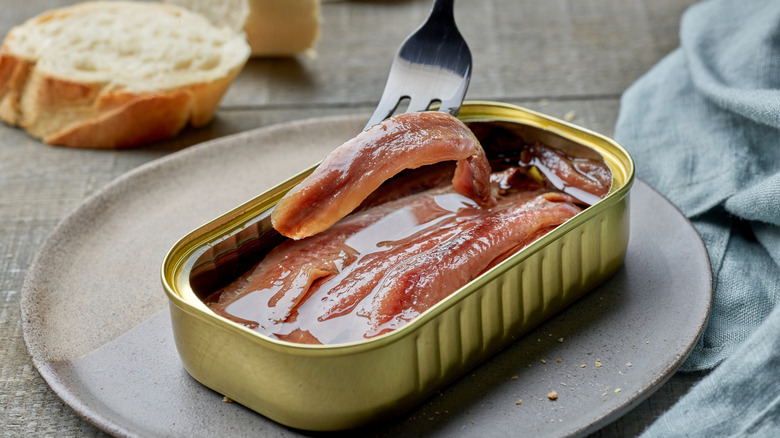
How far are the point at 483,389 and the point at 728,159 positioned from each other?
104 centimetres

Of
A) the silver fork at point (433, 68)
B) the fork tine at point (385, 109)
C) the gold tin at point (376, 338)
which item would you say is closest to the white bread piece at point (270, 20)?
the silver fork at point (433, 68)

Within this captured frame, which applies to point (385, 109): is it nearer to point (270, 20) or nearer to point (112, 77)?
point (112, 77)

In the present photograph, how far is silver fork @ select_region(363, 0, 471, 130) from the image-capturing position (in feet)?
6.57

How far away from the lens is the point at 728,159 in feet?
7.16

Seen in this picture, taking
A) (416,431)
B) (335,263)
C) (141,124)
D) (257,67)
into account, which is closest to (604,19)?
(257,67)

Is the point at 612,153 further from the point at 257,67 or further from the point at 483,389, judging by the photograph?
the point at 257,67

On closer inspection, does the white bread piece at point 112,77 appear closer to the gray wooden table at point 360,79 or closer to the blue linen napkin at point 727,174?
the gray wooden table at point 360,79

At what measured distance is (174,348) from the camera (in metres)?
1.66


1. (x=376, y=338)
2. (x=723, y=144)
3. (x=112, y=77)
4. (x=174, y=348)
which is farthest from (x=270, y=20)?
(x=376, y=338)

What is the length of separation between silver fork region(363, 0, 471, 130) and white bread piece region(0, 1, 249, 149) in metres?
0.81

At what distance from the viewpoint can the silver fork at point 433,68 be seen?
6.57 ft

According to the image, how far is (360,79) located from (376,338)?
189 cm

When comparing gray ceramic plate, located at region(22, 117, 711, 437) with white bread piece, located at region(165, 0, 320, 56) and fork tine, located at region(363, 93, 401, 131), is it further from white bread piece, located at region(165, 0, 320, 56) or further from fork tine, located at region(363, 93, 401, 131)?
white bread piece, located at region(165, 0, 320, 56)

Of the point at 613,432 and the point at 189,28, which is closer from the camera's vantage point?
the point at 613,432
